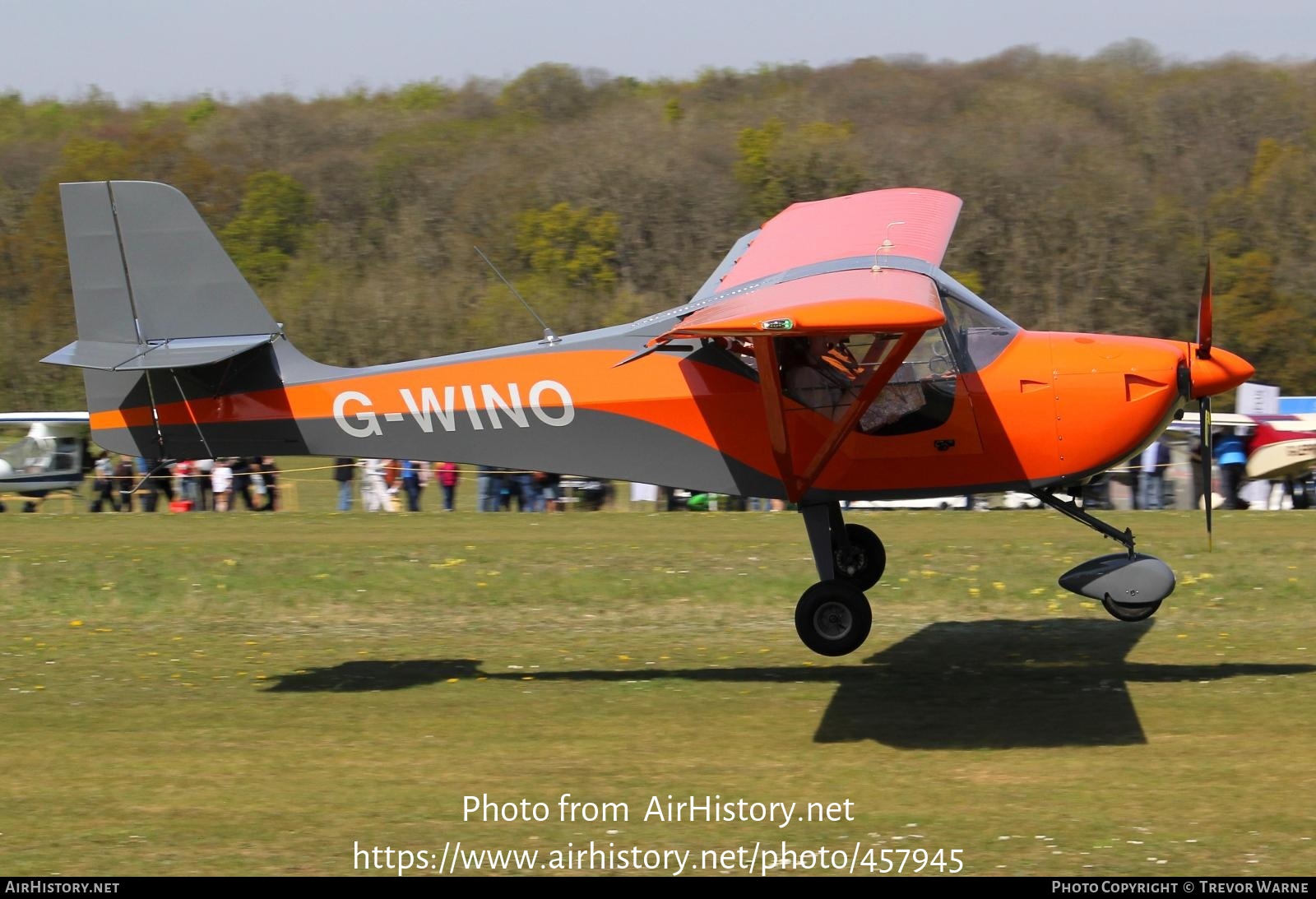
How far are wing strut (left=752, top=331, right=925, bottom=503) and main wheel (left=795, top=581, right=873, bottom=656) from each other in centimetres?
75

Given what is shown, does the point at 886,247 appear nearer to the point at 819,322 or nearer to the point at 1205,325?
the point at 1205,325

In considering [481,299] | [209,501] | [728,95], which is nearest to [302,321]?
[481,299]

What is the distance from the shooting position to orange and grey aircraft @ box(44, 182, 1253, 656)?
31.4ft

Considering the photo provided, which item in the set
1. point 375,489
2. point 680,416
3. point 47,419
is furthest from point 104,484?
point 680,416

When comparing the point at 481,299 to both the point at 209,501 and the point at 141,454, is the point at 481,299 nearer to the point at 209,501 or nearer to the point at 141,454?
the point at 209,501

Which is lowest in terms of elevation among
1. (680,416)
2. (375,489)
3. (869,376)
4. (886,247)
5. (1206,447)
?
(375,489)

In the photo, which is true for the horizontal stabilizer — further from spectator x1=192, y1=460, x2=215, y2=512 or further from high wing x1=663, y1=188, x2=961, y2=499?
spectator x1=192, y1=460, x2=215, y2=512

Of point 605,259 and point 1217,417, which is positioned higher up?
point 605,259

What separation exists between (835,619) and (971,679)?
1611mm

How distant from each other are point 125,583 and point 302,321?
2825 centimetres

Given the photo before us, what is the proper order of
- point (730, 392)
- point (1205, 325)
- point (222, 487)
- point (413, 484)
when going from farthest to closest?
point (222, 487) → point (413, 484) → point (730, 392) → point (1205, 325)

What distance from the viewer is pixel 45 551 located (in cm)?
1652

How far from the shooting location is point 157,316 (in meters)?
10.7

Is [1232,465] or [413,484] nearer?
[1232,465]
